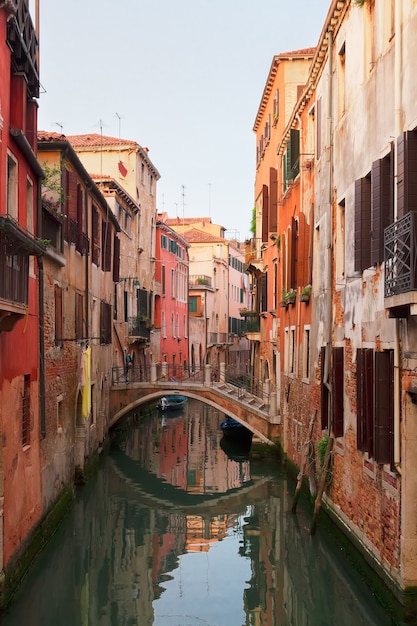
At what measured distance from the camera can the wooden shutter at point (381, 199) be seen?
9719 mm

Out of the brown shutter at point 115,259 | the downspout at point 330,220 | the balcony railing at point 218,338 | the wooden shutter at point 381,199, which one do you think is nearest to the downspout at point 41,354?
the downspout at point 330,220

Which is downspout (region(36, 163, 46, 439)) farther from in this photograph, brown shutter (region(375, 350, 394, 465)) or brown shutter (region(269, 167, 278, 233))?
brown shutter (region(269, 167, 278, 233))

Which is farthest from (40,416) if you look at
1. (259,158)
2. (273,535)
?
(259,158)

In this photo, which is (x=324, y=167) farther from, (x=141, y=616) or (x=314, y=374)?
(x=141, y=616)

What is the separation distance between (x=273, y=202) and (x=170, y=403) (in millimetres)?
17192

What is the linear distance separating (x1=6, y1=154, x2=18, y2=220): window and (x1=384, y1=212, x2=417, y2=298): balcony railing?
5.07 m

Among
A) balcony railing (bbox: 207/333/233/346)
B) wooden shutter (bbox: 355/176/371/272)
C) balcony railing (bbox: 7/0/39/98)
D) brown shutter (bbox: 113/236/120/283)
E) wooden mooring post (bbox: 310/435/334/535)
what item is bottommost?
wooden mooring post (bbox: 310/435/334/535)

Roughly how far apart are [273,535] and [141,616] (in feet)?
16.1

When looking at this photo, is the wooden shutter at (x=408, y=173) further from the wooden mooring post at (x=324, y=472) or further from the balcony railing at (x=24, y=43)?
the wooden mooring post at (x=324, y=472)

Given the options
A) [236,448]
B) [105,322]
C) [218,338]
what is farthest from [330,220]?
[218,338]

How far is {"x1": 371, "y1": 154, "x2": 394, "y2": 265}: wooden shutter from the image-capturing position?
9719 millimetres

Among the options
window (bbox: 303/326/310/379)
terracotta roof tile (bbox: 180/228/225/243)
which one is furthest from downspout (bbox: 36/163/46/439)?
terracotta roof tile (bbox: 180/228/225/243)

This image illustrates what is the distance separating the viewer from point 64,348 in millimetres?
16359

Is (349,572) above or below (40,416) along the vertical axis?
below
